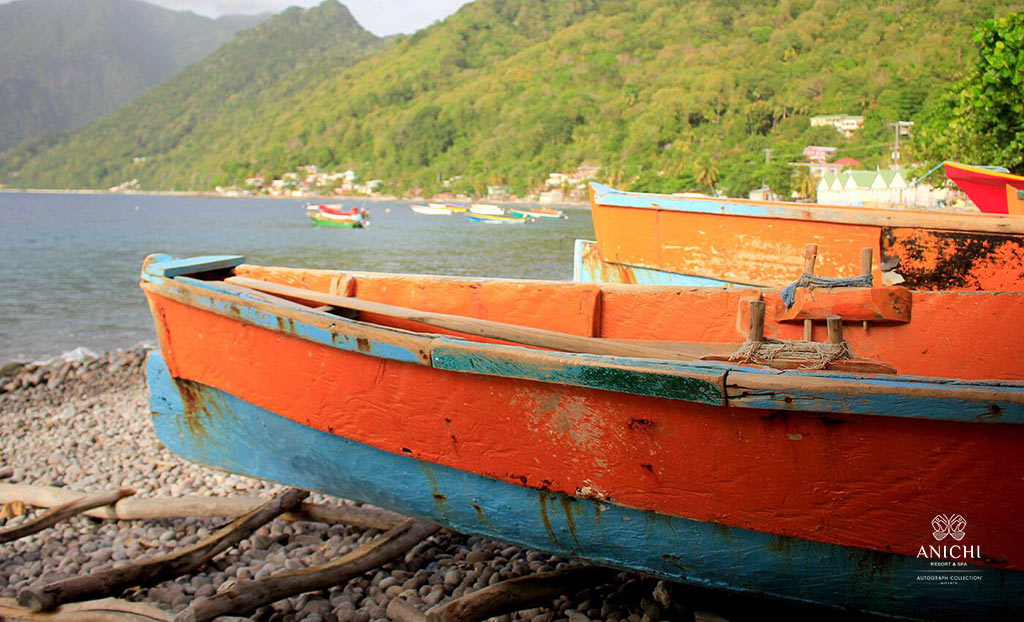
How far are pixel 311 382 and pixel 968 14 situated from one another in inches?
4633

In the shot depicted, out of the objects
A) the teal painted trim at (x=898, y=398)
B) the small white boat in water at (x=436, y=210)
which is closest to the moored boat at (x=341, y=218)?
the small white boat in water at (x=436, y=210)

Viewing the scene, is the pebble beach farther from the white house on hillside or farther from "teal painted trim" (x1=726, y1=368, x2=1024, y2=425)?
the white house on hillside

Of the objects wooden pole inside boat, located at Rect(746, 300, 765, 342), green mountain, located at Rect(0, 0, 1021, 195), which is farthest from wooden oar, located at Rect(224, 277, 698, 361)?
green mountain, located at Rect(0, 0, 1021, 195)

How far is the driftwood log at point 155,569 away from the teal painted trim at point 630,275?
350 cm

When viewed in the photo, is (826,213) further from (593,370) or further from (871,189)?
(871,189)

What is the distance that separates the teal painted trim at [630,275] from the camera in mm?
7511

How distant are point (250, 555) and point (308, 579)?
0.80 meters

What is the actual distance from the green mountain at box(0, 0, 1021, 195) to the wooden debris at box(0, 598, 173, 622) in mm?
88926

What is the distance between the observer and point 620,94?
131250 millimetres

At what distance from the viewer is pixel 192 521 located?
468 centimetres

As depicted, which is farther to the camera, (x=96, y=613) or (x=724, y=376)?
(x=96, y=613)

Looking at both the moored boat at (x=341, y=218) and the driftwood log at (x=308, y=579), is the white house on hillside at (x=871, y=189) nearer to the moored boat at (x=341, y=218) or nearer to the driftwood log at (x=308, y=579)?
the moored boat at (x=341, y=218)

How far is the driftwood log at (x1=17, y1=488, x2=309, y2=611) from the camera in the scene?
3.39m

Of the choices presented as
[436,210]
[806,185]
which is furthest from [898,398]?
[806,185]
